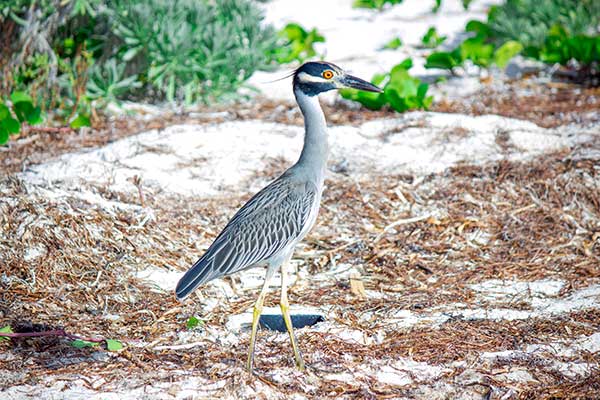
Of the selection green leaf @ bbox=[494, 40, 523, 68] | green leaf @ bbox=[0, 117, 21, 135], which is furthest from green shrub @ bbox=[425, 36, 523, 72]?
green leaf @ bbox=[0, 117, 21, 135]

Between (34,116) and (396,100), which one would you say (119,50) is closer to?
(34,116)

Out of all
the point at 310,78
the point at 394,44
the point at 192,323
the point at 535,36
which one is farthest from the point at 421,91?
the point at 192,323

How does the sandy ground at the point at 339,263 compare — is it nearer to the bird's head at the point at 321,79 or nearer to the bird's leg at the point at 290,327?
the bird's leg at the point at 290,327

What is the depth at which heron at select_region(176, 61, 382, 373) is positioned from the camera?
13.7ft

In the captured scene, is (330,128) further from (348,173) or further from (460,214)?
(460,214)

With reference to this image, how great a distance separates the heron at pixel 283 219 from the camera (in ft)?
13.7

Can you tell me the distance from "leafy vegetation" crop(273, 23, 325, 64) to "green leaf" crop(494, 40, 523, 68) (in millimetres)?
1764

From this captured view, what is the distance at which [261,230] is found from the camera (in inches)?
169

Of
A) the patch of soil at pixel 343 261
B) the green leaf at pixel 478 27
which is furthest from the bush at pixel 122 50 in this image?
the green leaf at pixel 478 27

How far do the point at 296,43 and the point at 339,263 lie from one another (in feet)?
13.5

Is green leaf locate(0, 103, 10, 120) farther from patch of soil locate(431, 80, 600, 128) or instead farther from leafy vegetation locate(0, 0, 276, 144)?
patch of soil locate(431, 80, 600, 128)

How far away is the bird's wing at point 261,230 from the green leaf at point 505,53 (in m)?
4.81

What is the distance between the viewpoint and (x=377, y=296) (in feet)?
16.4

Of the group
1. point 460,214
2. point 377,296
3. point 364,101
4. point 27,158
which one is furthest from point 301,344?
point 364,101
